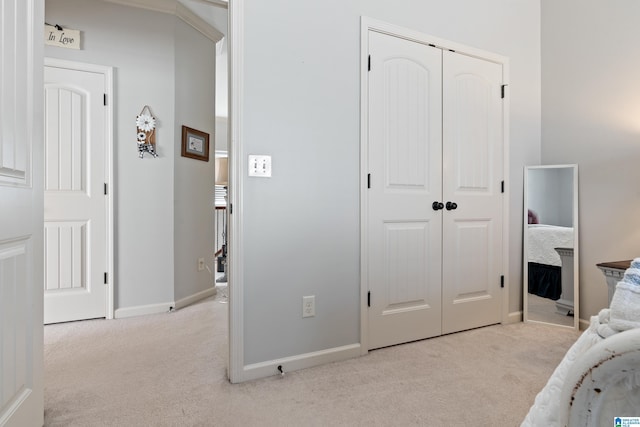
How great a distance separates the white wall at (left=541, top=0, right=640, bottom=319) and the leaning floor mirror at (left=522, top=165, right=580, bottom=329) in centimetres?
8

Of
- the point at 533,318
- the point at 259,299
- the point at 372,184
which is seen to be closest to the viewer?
the point at 259,299

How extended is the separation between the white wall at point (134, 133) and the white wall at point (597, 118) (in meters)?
3.17

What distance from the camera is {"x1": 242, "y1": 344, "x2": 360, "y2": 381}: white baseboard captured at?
1.75 meters

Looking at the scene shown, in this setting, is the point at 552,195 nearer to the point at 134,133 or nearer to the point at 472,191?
the point at 472,191

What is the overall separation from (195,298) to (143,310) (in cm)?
49

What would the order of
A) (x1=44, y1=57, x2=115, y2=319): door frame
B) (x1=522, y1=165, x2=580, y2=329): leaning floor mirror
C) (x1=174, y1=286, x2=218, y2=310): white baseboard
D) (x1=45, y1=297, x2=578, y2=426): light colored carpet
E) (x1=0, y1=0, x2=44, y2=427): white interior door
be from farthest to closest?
(x1=174, y1=286, x2=218, y2=310): white baseboard < (x1=44, y1=57, x2=115, y2=319): door frame < (x1=522, y1=165, x2=580, y2=329): leaning floor mirror < (x1=45, y1=297, x2=578, y2=426): light colored carpet < (x1=0, y1=0, x2=44, y2=427): white interior door

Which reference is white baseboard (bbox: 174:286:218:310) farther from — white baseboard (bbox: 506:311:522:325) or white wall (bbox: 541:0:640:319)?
white wall (bbox: 541:0:640:319)

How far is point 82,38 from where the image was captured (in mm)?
2715

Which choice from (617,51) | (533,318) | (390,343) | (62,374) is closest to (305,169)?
(390,343)

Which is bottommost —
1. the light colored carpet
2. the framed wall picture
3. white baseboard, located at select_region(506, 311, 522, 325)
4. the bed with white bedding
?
the light colored carpet

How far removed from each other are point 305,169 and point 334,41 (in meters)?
0.78

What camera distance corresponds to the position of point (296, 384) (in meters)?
1.70

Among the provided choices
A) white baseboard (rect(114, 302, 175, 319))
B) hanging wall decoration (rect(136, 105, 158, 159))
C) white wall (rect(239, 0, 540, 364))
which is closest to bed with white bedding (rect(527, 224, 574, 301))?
white wall (rect(239, 0, 540, 364))

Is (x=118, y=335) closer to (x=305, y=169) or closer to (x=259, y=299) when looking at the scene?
(x=259, y=299)
